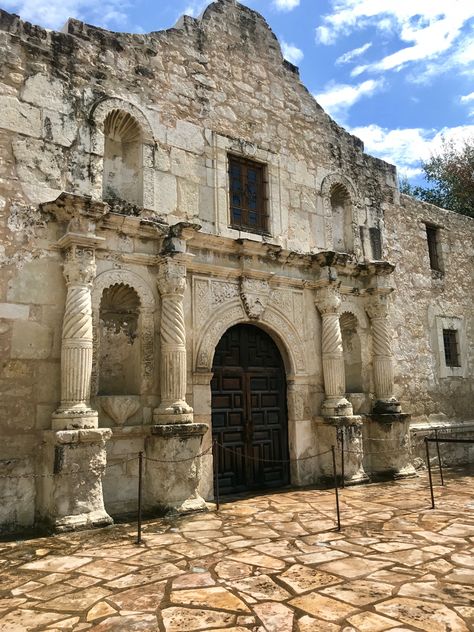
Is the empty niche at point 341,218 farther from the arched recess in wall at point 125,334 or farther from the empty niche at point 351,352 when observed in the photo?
the arched recess in wall at point 125,334

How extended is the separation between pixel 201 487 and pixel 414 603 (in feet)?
13.1

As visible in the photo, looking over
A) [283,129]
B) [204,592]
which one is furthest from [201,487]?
[283,129]

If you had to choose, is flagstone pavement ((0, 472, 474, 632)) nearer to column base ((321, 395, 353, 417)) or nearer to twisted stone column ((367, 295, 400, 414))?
column base ((321, 395, 353, 417))

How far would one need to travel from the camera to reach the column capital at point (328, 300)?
8.77 meters

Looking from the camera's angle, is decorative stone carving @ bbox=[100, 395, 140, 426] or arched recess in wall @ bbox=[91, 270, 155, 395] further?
arched recess in wall @ bbox=[91, 270, 155, 395]

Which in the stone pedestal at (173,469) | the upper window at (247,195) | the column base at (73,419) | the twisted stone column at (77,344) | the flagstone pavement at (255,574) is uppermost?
the upper window at (247,195)

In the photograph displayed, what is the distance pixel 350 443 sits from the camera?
8.32m

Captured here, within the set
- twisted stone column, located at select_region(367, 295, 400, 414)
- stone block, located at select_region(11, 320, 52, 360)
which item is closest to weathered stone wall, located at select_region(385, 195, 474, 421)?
twisted stone column, located at select_region(367, 295, 400, 414)

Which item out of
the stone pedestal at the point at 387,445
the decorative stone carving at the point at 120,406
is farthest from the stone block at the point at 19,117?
the stone pedestal at the point at 387,445

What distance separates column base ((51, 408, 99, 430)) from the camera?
581 cm

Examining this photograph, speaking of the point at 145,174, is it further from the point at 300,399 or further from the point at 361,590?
the point at 361,590

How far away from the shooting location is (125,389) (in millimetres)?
6965

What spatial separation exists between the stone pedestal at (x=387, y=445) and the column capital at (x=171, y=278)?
4.33 meters

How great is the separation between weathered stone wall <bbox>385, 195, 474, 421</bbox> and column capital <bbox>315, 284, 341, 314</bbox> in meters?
2.10
